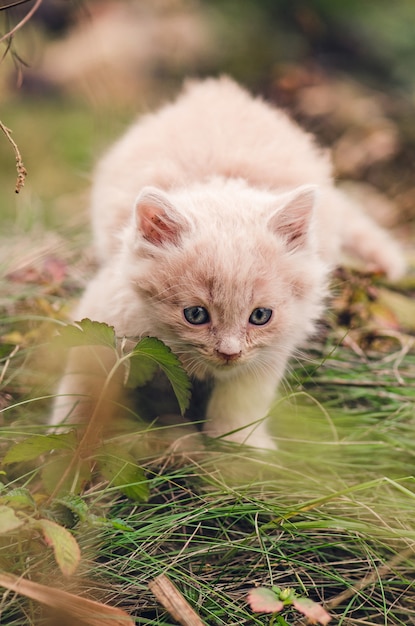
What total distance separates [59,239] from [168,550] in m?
2.31

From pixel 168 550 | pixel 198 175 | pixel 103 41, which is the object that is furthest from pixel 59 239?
pixel 103 41

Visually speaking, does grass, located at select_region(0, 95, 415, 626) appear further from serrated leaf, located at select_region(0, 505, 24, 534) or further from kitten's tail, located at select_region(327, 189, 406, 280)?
kitten's tail, located at select_region(327, 189, 406, 280)

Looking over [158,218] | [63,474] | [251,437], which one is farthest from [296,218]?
[63,474]

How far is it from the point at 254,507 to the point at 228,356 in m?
0.48

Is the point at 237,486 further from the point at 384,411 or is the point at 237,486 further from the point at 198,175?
the point at 198,175

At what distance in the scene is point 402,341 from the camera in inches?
120

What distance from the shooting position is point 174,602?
164 cm

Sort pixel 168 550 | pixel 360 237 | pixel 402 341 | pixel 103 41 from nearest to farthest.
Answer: pixel 168 550, pixel 402 341, pixel 360 237, pixel 103 41

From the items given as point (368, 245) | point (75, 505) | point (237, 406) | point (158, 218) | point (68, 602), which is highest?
point (368, 245)

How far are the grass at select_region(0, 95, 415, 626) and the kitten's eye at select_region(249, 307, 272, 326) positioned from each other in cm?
37

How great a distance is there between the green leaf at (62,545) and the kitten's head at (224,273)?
2.48ft

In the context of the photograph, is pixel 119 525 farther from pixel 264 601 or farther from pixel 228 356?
pixel 228 356

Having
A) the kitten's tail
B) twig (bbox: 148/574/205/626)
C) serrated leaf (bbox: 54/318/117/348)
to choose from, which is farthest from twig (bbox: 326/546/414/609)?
the kitten's tail

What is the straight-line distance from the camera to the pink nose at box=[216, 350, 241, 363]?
2.08 m
